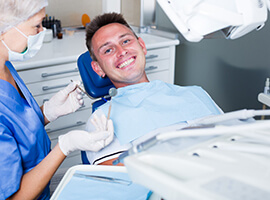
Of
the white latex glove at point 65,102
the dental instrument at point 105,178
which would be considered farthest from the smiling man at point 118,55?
the dental instrument at point 105,178

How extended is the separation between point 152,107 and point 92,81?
1.45 ft

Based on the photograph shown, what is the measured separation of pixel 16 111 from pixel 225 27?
79cm

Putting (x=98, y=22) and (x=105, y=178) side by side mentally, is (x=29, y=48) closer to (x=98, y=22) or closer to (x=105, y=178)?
(x=98, y=22)

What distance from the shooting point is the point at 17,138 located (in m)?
1.20

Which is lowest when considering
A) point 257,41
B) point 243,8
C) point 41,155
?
point 41,155

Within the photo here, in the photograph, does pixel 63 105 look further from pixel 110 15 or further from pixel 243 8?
pixel 243 8

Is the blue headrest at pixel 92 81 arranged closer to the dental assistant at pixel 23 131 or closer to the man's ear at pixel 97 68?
the man's ear at pixel 97 68

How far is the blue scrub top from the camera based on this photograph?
1.08m

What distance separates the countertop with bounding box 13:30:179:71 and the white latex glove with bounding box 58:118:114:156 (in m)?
0.93

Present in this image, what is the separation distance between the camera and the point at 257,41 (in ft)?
Result: 6.77

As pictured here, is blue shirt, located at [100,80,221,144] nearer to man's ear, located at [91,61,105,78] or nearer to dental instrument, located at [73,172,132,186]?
man's ear, located at [91,61,105,78]

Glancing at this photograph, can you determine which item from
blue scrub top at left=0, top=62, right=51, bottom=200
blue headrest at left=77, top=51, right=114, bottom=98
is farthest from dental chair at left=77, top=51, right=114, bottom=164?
blue scrub top at left=0, top=62, right=51, bottom=200

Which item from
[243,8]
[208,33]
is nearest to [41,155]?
[208,33]

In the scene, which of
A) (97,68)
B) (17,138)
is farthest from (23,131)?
(97,68)
